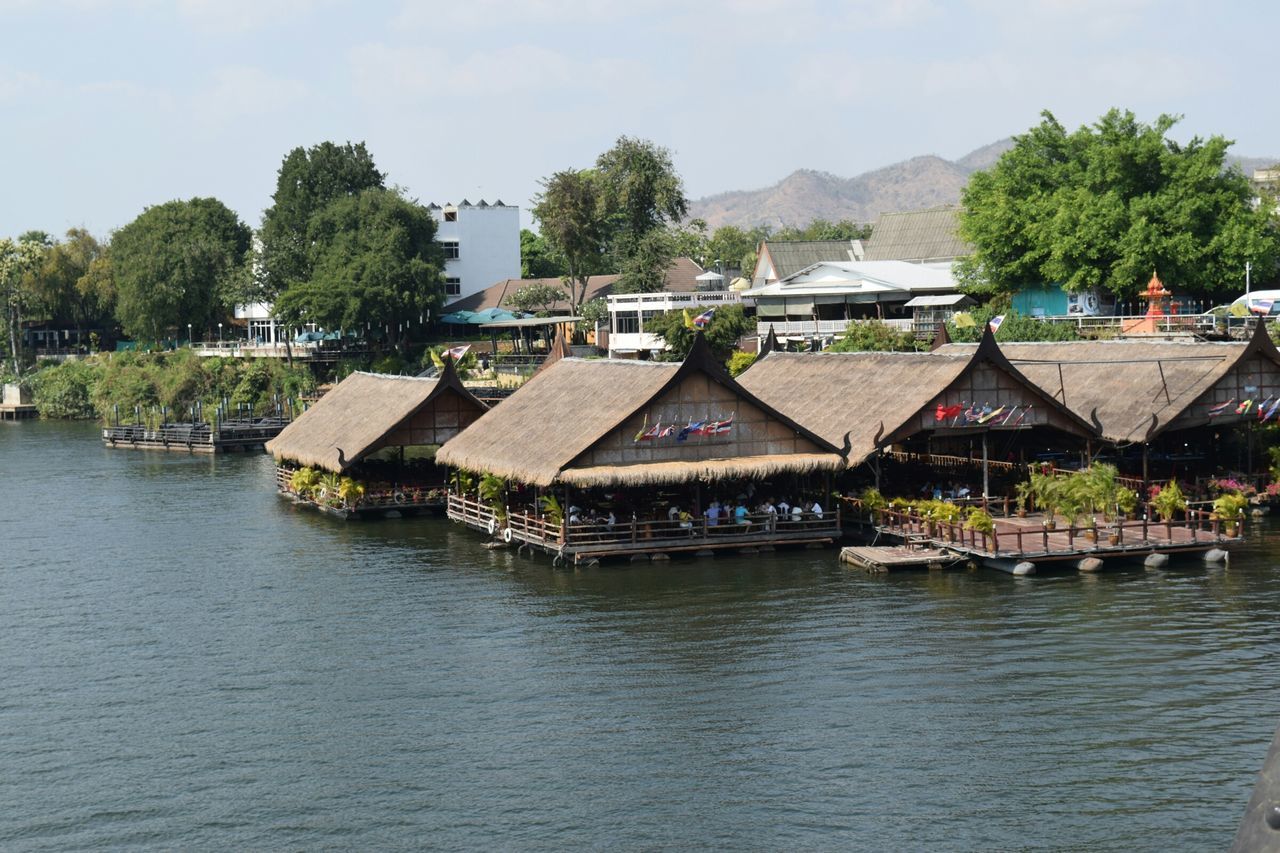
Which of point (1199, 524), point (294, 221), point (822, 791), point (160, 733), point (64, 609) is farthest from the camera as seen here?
point (294, 221)

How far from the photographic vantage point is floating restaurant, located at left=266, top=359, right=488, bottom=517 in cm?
5053

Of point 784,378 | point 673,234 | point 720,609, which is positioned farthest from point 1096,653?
point 673,234

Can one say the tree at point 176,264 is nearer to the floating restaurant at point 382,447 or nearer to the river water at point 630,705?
the floating restaurant at point 382,447

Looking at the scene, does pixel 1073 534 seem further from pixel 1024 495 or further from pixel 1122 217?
pixel 1122 217

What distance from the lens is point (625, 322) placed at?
8456 cm

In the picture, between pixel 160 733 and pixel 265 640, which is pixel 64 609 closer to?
pixel 265 640

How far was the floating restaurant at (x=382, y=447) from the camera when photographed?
5053cm

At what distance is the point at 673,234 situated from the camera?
314ft

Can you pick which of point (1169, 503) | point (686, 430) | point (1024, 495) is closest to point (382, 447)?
point (686, 430)

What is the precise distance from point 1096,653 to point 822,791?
9480mm

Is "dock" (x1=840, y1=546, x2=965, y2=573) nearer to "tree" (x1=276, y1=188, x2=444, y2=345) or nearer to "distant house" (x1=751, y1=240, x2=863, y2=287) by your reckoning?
"distant house" (x1=751, y1=240, x2=863, y2=287)

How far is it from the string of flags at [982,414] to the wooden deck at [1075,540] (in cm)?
303

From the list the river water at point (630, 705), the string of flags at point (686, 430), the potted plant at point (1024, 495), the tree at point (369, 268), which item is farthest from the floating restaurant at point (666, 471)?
the tree at point (369, 268)

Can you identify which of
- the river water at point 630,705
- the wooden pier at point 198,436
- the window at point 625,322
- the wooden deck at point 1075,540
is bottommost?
the river water at point 630,705
